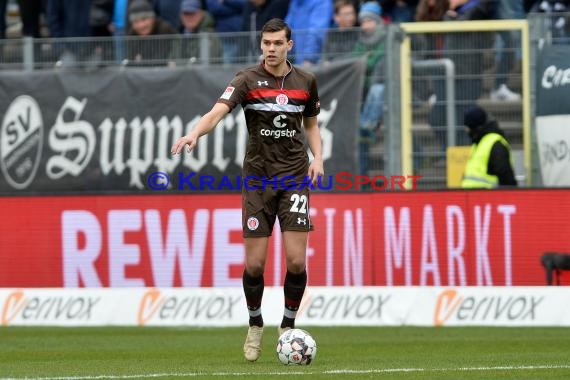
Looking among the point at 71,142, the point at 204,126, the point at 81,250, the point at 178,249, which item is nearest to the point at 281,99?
the point at 204,126

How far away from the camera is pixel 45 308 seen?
16188 millimetres

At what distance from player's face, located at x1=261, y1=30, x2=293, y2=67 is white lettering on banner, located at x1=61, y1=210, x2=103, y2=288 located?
737cm

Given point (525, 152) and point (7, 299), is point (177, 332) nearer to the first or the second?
point (7, 299)

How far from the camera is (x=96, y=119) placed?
18062 millimetres

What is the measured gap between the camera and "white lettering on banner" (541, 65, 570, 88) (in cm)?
1653

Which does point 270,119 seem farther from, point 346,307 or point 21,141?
point 21,141

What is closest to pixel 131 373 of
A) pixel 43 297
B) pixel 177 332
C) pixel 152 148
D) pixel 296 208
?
pixel 296 208

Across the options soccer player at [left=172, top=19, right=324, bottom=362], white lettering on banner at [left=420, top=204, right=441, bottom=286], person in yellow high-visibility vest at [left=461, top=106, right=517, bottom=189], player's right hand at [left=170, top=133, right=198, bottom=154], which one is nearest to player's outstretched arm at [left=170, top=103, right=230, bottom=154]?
player's right hand at [left=170, top=133, right=198, bottom=154]

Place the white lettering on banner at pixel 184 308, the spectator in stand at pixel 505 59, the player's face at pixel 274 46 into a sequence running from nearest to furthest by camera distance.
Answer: the player's face at pixel 274 46
the white lettering on banner at pixel 184 308
the spectator in stand at pixel 505 59

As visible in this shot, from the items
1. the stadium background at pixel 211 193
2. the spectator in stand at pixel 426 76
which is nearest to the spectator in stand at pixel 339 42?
the stadium background at pixel 211 193

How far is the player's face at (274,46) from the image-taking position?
1038 cm

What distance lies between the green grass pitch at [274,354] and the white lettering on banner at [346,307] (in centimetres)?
41

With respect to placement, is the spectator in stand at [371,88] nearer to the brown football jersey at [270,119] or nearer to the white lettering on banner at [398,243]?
the white lettering on banner at [398,243]

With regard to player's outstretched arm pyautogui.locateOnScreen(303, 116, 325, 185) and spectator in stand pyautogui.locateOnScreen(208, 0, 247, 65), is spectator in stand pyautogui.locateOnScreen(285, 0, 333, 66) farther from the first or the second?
player's outstretched arm pyautogui.locateOnScreen(303, 116, 325, 185)
